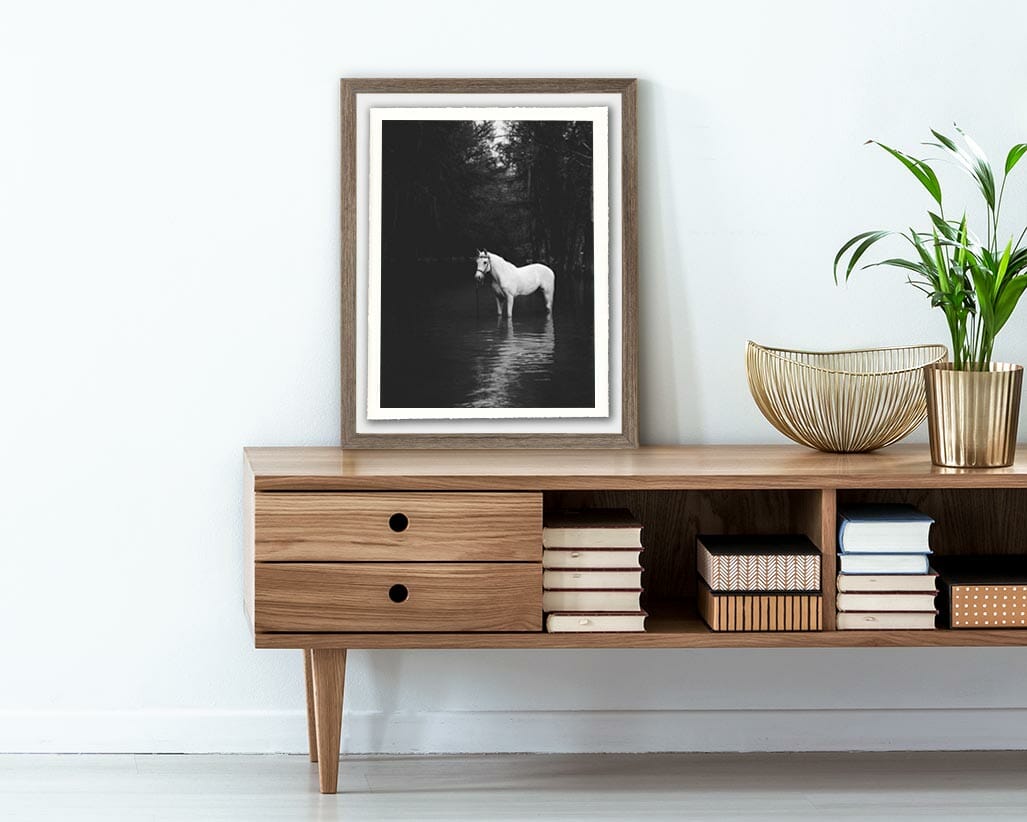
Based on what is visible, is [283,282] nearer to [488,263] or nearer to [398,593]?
[488,263]

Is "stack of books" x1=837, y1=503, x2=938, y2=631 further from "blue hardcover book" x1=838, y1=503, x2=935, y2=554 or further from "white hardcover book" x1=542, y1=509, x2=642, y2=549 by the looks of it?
"white hardcover book" x1=542, y1=509, x2=642, y2=549

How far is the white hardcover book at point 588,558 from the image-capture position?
6.53 feet

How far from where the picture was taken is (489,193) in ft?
7.50

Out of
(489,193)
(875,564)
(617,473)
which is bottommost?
(875,564)

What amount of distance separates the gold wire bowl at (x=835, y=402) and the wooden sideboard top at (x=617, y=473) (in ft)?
0.15

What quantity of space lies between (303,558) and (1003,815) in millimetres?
1211

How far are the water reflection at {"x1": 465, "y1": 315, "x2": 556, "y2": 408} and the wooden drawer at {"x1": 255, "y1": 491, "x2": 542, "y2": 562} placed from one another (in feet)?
1.25

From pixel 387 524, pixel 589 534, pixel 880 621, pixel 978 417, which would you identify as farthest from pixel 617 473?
pixel 978 417

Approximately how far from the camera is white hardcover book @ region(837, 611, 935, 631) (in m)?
1.99

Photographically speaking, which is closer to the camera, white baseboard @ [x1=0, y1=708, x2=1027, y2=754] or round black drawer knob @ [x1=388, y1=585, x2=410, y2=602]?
round black drawer knob @ [x1=388, y1=585, x2=410, y2=602]

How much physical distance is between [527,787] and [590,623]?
398mm

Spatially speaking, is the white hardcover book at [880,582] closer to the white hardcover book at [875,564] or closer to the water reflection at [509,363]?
the white hardcover book at [875,564]

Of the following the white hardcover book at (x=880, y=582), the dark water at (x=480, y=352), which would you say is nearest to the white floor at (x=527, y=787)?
the white hardcover book at (x=880, y=582)

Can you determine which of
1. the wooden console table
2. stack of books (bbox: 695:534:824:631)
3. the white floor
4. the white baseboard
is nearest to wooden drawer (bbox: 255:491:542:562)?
the wooden console table
